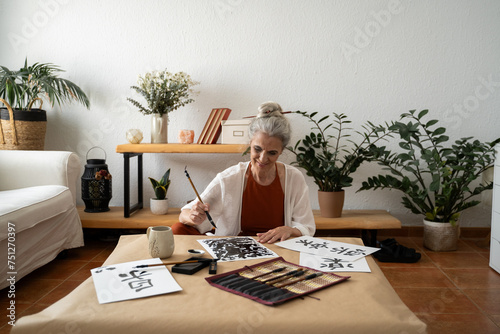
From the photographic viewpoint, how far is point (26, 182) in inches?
115

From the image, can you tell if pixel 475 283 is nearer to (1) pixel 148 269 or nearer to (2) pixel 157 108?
(1) pixel 148 269

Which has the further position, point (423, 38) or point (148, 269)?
point (423, 38)

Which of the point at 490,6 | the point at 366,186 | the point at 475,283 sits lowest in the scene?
the point at 475,283

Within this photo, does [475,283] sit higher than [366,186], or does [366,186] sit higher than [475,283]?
[366,186]

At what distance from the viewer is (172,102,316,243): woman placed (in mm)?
2025

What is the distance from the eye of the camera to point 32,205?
2434 mm

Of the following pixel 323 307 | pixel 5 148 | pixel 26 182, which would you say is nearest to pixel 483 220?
pixel 323 307

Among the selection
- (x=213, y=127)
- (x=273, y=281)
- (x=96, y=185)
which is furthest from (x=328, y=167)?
(x=273, y=281)

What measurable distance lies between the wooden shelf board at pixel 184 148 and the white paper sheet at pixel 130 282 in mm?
1975

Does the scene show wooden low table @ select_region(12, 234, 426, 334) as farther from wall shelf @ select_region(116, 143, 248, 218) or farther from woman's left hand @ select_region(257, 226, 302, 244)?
wall shelf @ select_region(116, 143, 248, 218)

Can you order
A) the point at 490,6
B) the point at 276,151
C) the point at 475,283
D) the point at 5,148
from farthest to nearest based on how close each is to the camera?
the point at 490,6 < the point at 5,148 < the point at 475,283 < the point at 276,151

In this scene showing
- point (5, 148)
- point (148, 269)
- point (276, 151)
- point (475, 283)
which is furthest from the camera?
point (5, 148)

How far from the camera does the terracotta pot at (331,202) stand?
327 cm

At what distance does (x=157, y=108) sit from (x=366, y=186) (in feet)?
5.63
